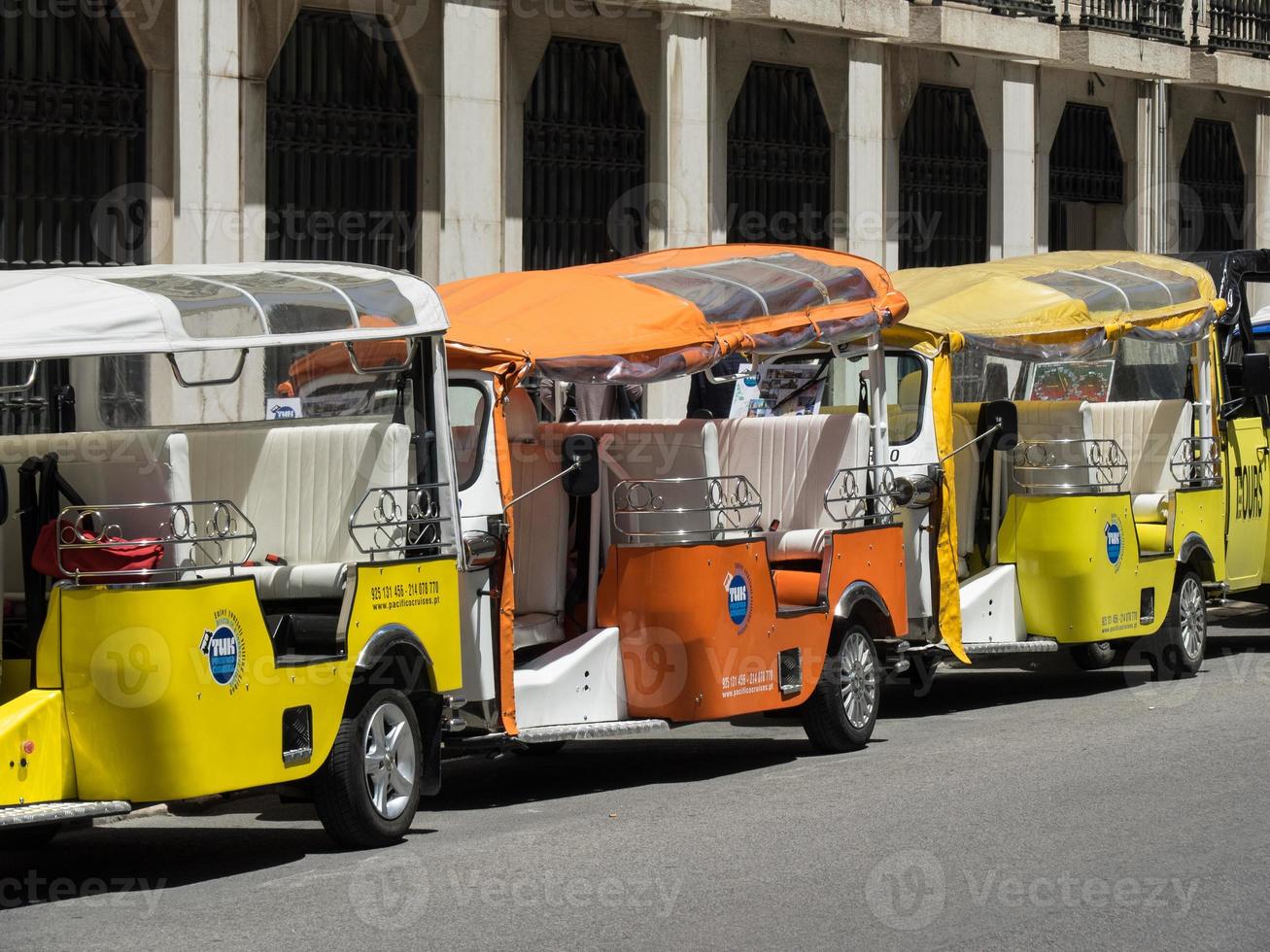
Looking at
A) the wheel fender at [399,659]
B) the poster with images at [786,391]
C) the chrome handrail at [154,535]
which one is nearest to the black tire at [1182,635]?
the poster with images at [786,391]

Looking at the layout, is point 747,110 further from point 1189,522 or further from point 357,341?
point 357,341

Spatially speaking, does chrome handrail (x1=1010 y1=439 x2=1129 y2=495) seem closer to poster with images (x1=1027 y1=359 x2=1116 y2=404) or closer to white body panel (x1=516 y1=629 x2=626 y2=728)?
poster with images (x1=1027 y1=359 x2=1116 y2=404)

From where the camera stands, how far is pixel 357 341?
404 inches

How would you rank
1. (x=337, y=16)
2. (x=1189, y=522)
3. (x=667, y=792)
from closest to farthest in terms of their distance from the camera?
1. (x=667, y=792)
2. (x=1189, y=522)
3. (x=337, y=16)

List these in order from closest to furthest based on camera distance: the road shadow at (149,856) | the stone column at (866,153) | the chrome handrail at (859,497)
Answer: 1. the road shadow at (149,856)
2. the chrome handrail at (859,497)
3. the stone column at (866,153)

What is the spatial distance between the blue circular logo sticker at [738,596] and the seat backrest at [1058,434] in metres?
3.73

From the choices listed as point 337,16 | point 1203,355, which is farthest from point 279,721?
point 337,16

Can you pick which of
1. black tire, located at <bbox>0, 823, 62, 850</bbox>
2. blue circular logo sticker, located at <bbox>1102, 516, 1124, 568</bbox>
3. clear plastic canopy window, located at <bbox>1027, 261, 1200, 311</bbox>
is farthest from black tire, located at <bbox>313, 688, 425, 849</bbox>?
clear plastic canopy window, located at <bbox>1027, 261, 1200, 311</bbox>

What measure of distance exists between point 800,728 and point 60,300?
265 inches

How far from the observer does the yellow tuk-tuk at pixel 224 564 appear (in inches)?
326

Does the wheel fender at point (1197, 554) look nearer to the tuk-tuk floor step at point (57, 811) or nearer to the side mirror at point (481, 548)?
the side mirror at point (481, 548)

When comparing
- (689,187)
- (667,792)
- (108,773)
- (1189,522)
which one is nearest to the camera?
(108,773)

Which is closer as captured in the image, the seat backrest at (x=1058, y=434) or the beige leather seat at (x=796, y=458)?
the beige leather seat at (x=796, y=458)

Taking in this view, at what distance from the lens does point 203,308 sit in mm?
8805
